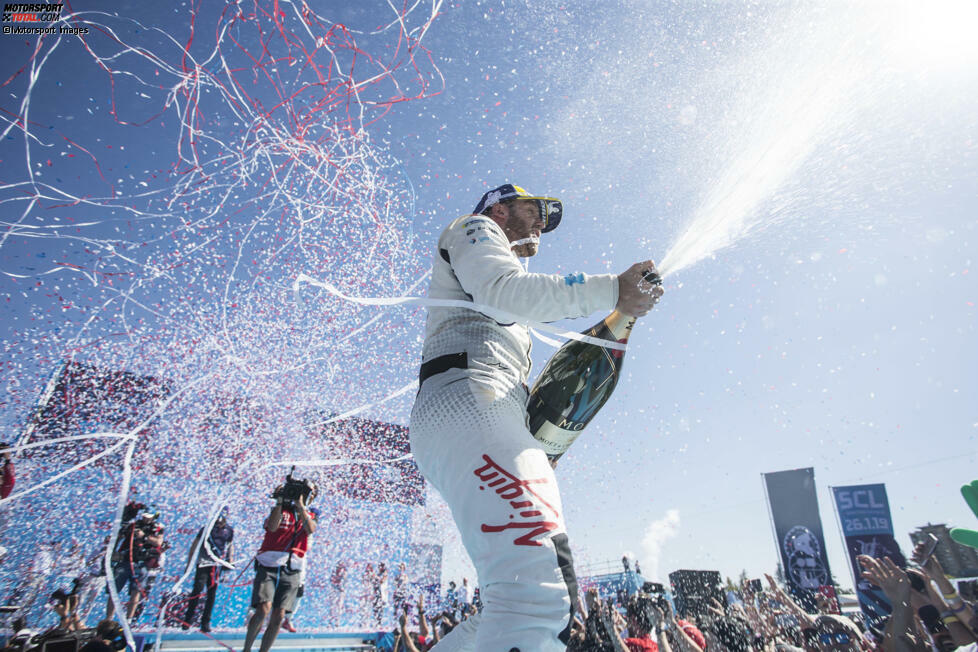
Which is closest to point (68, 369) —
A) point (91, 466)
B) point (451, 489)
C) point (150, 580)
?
point (91, 466)

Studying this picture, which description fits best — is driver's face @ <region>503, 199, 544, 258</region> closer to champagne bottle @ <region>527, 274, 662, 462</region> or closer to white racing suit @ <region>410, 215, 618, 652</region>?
white racing suit @ <region>410, 215, 618, 652</region>

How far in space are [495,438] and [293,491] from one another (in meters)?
4.06

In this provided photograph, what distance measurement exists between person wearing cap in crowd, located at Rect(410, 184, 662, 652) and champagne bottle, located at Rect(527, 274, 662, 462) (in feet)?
0.81

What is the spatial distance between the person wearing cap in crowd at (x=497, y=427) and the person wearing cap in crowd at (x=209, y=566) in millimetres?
7285

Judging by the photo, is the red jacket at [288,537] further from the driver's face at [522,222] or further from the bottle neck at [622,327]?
the bottle neck at [622,327]

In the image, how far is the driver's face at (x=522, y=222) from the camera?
2.54 m

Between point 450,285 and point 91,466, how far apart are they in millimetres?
11917

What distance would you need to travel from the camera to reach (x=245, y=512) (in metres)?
11.5

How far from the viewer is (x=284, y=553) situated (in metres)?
4.88

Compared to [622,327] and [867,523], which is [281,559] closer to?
[622,327]

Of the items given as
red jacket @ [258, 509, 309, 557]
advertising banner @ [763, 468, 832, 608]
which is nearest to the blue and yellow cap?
red jacket @ [258, 509, 309, 557]

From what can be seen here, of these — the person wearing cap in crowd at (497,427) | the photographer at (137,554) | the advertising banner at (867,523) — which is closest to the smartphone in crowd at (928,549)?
the person wearing cap in crowd at (497,427)

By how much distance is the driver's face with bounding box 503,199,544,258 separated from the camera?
2543 millimetres

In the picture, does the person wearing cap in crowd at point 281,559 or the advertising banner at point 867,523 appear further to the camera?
the advertising banner at point 867,523
